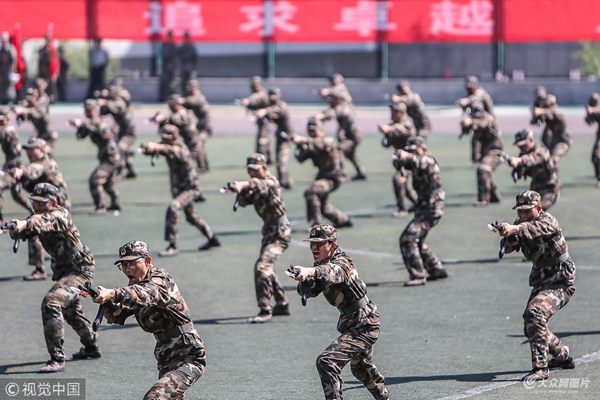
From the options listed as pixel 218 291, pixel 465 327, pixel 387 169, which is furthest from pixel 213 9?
A: pixel 465 327

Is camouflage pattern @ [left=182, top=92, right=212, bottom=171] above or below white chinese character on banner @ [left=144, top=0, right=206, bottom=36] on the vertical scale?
below

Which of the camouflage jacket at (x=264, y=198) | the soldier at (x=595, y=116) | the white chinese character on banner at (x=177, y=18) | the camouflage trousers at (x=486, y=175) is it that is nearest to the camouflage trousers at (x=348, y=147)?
the camouflage trousers at (x=486, y=175)

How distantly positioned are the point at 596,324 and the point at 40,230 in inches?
290

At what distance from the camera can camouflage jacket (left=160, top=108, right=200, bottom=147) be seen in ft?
85.0

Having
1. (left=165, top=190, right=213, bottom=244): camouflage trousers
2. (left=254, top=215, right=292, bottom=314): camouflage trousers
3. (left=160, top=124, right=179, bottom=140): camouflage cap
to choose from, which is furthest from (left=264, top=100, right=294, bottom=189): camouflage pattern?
(left=254, top=215, right=292, bottom=314): camouflage trousers

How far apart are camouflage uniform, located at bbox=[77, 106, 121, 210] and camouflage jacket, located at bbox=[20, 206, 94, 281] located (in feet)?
34.4

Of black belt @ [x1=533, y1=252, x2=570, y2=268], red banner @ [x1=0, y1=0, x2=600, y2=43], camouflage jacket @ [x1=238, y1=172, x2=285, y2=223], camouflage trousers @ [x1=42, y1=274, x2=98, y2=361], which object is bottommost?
camouflage trousers @ [x1=42, y1=274, x2=98, y2=361]

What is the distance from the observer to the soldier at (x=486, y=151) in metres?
24.0

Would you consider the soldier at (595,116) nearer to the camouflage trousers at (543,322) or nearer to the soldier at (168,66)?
the camouflage trousers at (543,322)

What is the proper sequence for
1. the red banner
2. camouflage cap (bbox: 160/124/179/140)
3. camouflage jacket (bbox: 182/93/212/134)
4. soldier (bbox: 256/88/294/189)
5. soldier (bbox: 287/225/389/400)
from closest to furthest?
soldier (bbox: 287/225/389/400) < camouflage cap (bbox: 160/124/179/140) < soldier (bbox: 256/88/294/189) < camouflage jacket (bbox: 182/93/212/134) < the red banner

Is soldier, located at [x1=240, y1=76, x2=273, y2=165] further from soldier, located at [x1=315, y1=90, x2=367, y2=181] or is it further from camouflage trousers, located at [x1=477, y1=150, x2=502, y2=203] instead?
camouflage trousers, located at [x1=477, y1=150, x2=502, y2=203]

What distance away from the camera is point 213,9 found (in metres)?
43.0

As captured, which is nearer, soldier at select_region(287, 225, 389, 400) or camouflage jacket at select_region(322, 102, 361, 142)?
soldier at select_region(287, 225, 389, 400)

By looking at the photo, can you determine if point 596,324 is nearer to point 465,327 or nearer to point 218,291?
point 465,327
